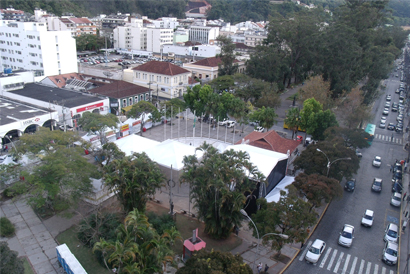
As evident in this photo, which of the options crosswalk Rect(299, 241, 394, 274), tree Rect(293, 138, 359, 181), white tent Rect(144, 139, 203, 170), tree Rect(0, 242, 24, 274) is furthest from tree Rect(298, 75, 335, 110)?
tree Rect(0, 242, 24, 274)

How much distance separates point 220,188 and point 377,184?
62.6ft

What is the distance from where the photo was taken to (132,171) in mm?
20516

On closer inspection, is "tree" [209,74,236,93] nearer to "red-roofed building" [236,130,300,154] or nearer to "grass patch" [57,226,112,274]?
"red-roofed building" [236,130,300,154]

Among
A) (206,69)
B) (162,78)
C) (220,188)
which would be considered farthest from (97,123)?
(206,69)

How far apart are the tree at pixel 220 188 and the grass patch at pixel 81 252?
7.12 metres

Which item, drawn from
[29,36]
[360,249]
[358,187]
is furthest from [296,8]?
[360,249]

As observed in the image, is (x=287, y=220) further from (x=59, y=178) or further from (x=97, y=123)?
(x=97, y=123)

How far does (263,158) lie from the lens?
26922 mm

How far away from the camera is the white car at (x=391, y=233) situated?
882 inches

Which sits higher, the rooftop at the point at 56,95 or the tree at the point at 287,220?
the rooftop at the point at 56,95

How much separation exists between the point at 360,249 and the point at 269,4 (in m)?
165

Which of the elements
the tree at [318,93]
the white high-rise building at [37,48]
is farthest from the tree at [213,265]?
the white high-rise building at [37,48]

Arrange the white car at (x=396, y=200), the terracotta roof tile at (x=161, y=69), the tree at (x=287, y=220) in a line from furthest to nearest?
1. the terracotta roof tile at (x=161, y=69)
2. the white car at (x=396, y=200)
3. the tree at (x=287, y=220)

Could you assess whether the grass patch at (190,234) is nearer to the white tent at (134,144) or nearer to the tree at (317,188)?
the tree at (317,188)
